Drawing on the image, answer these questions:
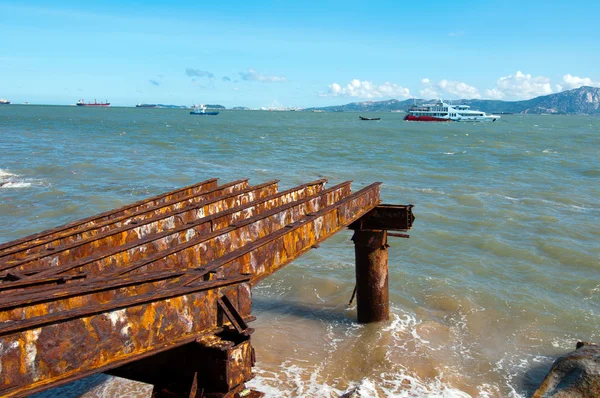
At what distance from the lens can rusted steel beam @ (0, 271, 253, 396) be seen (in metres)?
3.19

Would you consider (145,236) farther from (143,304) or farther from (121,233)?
(143,304)

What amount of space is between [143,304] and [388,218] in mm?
8658

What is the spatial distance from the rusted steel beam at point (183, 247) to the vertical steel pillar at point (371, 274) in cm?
433

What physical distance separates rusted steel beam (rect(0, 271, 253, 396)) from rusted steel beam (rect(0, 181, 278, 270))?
6.93 feet

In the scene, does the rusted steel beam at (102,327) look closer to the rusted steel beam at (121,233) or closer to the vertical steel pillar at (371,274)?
the rusted steel beam at (121,233)

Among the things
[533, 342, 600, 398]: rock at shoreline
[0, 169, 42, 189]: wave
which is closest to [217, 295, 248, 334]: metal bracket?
[533, 342, 600, 398]: rock at shoreline

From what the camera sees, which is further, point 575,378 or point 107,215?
point 575,378

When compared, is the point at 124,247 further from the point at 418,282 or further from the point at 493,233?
the point at 493,233

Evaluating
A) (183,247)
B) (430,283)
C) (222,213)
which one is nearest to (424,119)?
(430,283)

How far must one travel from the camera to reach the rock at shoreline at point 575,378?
27.2ft

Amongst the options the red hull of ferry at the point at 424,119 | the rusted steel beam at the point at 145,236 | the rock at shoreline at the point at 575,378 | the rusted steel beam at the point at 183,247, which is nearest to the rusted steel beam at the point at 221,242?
the rusted steel beam at the point at 183,247

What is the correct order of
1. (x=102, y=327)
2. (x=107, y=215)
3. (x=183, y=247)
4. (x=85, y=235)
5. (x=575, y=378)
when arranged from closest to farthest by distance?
(x=102, y=327) < (x=183, y=247) < (x=85, y=235) < (x=107, y=215) < (x=575, y=378)

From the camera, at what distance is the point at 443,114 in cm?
15725

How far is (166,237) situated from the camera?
627 cm
